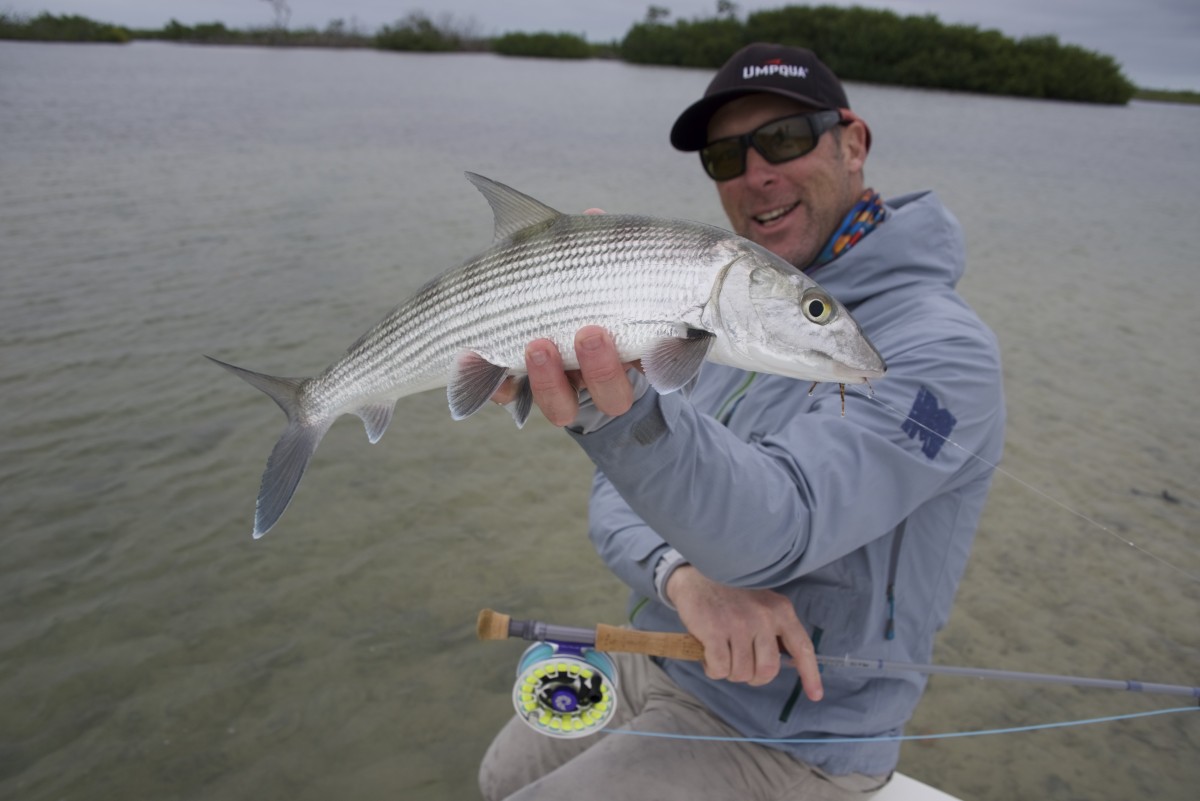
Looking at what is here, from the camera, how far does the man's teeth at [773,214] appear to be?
3412mm

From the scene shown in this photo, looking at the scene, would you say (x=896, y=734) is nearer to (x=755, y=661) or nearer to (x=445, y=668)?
(x=755, y=661)

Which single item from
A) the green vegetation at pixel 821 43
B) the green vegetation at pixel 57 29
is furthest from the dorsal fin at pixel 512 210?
the green vegetation at pixel 57 29

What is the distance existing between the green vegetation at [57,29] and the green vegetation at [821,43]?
0.31 feet

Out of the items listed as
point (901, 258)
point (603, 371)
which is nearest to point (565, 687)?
point (603, 371)

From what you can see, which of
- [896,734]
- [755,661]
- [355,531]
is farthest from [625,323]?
[355,531]

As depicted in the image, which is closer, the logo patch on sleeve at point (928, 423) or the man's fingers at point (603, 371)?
the man's fingers at point (603, 371)

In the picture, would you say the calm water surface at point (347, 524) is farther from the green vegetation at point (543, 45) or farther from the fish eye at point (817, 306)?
the green vegetation at point (543, 45)

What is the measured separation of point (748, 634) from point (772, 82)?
7.48ft

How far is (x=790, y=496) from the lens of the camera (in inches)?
84.7

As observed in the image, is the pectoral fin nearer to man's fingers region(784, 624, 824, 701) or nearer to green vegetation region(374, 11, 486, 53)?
man's fingers region(784, 624, 824, 701)

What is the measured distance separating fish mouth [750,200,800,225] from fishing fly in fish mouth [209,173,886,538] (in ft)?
4.74

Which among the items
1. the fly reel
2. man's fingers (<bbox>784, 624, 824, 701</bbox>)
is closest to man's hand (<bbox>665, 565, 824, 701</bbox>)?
man's fingers (<bbox>784, 624, 824, 701</bbox>)

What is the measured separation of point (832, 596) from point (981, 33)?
A: 69.1m

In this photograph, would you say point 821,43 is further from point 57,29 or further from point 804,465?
point 804,465
